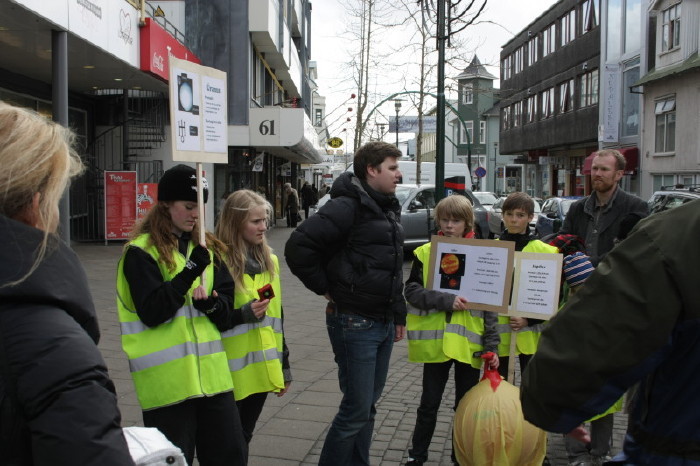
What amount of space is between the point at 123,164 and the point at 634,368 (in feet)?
63.8

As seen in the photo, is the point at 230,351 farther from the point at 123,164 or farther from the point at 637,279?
the point at 123,164

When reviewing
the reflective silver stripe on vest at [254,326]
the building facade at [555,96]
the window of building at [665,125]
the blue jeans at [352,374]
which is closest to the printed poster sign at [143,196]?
the reflective silver stripe on vest at [254,326]

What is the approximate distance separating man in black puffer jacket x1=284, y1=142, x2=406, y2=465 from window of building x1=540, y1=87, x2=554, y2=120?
43.3 m

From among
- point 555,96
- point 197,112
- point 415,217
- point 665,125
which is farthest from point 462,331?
point 555,96

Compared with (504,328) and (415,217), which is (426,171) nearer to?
(415,217)

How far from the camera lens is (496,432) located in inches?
155

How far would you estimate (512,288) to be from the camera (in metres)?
4.50

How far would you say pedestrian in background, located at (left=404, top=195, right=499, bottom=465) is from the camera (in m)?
4.35

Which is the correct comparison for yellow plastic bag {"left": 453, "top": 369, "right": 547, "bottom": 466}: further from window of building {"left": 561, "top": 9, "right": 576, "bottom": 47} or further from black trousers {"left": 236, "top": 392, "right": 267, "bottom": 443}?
window of building {"left": 561, "top": 9, "right": 576, "bottom": 47}

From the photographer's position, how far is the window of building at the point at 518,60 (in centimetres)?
5162

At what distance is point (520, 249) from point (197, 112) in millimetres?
2222

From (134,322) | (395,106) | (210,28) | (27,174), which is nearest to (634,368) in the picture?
(27,174)

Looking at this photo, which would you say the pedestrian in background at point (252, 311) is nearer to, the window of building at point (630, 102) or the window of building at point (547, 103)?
the window of building at point (630, 102)

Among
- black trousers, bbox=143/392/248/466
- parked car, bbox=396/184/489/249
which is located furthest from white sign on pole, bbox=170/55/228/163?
parked car, bbox=396/184/489/249
